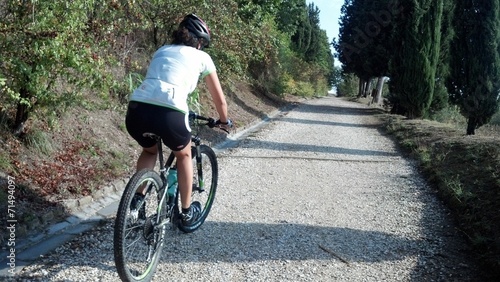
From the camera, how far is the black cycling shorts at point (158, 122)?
353 cm

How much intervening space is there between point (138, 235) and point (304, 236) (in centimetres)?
200

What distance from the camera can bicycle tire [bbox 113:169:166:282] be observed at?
10.3ft

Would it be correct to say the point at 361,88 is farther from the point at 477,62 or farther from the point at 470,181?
the point at 470,181

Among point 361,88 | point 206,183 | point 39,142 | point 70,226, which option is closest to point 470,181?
point 206,183

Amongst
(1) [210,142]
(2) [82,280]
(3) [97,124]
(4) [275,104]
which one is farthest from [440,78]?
(2) [82,280]

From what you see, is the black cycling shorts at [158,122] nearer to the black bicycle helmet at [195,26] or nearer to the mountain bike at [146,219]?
the mountain bike at [146,219]

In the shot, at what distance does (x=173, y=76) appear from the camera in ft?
11.9

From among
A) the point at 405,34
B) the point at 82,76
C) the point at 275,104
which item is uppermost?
the point at 405,34

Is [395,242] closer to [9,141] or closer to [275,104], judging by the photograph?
[9,141]

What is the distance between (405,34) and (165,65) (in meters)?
19.6

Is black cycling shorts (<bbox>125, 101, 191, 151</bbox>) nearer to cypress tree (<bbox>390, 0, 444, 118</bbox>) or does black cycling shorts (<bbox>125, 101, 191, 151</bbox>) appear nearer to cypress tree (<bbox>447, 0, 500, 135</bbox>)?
cypress tree (<bbox>447, 0, 500, 135</bbox>)

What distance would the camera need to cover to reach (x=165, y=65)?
12.0 ft

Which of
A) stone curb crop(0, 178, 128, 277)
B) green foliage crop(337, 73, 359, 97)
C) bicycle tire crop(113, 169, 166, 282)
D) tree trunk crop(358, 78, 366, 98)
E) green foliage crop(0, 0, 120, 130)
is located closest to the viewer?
bicycle tire crop(113, 169, 166, 282)

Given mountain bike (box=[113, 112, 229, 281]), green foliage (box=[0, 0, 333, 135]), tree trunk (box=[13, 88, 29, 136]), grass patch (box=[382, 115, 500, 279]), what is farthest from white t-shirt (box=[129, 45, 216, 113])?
grass patch (box=[382, 115, 500, 279])
